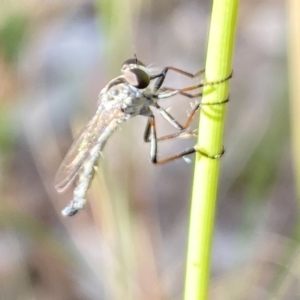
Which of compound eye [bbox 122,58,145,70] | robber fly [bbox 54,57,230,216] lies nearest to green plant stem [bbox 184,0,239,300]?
robber fly [bbox 54,57,230,216]

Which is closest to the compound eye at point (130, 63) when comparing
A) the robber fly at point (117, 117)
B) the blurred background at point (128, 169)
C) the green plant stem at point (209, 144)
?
the robber fly at point (117, 117)

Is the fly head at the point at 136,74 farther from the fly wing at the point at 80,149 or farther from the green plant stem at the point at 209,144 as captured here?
the green plant stem at the point at 209,144

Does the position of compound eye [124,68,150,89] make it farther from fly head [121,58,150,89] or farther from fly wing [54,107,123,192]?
fly wing [54,107,123,192]

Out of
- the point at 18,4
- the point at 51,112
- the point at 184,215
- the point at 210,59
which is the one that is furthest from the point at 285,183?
the point at 210,59

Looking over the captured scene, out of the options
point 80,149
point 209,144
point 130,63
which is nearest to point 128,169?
point 80,149

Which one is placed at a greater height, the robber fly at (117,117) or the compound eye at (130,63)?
the compound eye at (130,63)

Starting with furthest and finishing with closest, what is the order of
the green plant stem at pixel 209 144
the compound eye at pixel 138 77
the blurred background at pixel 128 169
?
the blurred background at pixel 128 169 < the compound eye at pixel 138 77 < the green plant stem at pixel 209 144
